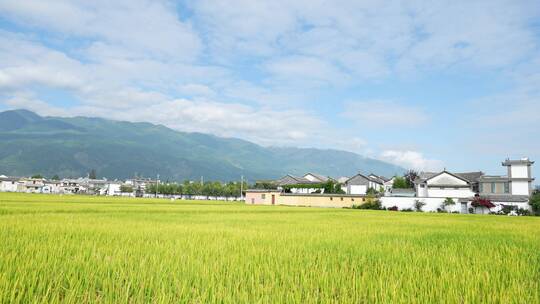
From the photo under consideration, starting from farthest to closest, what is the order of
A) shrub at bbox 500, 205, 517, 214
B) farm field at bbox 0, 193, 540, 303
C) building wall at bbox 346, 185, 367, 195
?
building wall at bbox 346, 185, 367, 195, shrub at bbox 500, 205, 517, 214, farm field at bbox 0, 193, 540, 303

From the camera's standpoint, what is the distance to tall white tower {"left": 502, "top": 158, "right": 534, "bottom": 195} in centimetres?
4509

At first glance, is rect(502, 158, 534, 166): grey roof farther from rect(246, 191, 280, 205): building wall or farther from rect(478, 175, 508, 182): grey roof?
rect(246, 191, 280, 205): building wall

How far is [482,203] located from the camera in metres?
40.8

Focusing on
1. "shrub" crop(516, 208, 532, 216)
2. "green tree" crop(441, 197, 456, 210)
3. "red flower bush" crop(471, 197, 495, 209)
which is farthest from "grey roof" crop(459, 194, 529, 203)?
"shrub" crop(516, 208, 532, 216)

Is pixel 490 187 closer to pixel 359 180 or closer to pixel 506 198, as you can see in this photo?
pixel 506 198

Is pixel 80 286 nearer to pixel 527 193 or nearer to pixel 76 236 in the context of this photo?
pixel 76 236

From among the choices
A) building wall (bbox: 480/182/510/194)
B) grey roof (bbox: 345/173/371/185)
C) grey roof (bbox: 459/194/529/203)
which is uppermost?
grey roof (bbox: 345/173/371/185)

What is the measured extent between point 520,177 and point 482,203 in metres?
8.32

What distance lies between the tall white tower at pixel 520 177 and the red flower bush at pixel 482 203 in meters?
6.49

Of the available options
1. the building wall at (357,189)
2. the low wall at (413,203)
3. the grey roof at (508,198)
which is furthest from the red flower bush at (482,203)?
the building wall at (357,189)

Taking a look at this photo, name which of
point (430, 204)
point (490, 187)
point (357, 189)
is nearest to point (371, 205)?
point (430, 204)

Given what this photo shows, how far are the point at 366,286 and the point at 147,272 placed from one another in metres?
2.90

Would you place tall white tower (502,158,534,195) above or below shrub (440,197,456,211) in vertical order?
above

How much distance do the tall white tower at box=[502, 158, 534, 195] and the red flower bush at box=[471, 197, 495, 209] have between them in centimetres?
649
